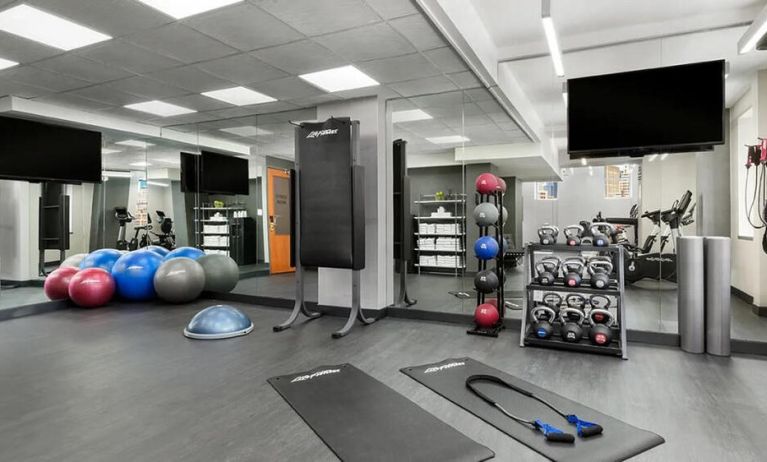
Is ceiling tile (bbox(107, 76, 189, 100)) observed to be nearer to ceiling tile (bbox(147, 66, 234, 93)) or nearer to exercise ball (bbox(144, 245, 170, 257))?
ceiling tile (bbox(147, 66, 234, 93))

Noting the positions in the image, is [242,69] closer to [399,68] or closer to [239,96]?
[239,96]

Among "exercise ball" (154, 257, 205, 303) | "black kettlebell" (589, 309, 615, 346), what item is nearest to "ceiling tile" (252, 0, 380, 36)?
"black kettlebell" (589, 309, 615, 346)

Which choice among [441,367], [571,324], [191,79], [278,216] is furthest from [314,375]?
[278,216]

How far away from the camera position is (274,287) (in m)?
7.05

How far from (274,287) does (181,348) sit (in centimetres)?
303

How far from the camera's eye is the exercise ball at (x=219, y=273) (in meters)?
6.48

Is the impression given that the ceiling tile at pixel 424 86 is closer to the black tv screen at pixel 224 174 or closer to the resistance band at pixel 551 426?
the black tv screen at pixel 224 174

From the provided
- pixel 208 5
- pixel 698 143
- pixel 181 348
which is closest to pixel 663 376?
pixel 698 143

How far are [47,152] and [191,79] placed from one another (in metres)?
2.50

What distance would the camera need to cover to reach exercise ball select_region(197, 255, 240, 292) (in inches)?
255

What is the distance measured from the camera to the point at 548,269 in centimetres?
419

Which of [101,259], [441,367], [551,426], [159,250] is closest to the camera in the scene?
[551,426]

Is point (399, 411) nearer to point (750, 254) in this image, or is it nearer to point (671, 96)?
point (671, 96)

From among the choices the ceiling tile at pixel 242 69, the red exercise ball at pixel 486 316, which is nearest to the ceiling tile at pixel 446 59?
the ceiling tile at pixel 242 69
